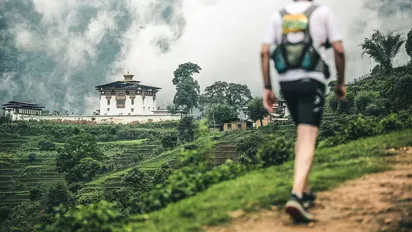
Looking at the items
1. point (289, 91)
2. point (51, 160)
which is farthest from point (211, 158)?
point (51, 160)

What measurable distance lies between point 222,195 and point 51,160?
63985 mm

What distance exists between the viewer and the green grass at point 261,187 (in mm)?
4617

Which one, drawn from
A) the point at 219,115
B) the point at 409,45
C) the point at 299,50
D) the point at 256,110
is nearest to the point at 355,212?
the point at 299,50

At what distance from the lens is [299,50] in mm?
4699

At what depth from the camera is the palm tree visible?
59.3 meters

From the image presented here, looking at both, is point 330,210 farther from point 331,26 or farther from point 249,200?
point 331,26

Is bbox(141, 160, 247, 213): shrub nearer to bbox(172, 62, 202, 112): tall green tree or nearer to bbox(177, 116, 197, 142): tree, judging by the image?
bbox(177, 116, 197, 142): tree

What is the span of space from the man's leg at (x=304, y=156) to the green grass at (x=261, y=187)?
0.41 m

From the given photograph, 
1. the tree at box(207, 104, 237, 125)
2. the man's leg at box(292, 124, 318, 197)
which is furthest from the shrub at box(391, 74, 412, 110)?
the man's leg at box(292, 124, 318, 197)

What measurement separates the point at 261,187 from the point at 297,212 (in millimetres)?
1123

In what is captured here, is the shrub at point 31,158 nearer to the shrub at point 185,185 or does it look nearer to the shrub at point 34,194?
the shrub at point 34,194

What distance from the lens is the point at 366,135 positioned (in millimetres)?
8055

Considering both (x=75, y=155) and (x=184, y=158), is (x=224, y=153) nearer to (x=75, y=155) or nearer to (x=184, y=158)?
(x=75, y=155)

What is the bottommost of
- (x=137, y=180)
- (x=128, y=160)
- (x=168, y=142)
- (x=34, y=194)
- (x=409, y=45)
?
(x=34, y=194)
